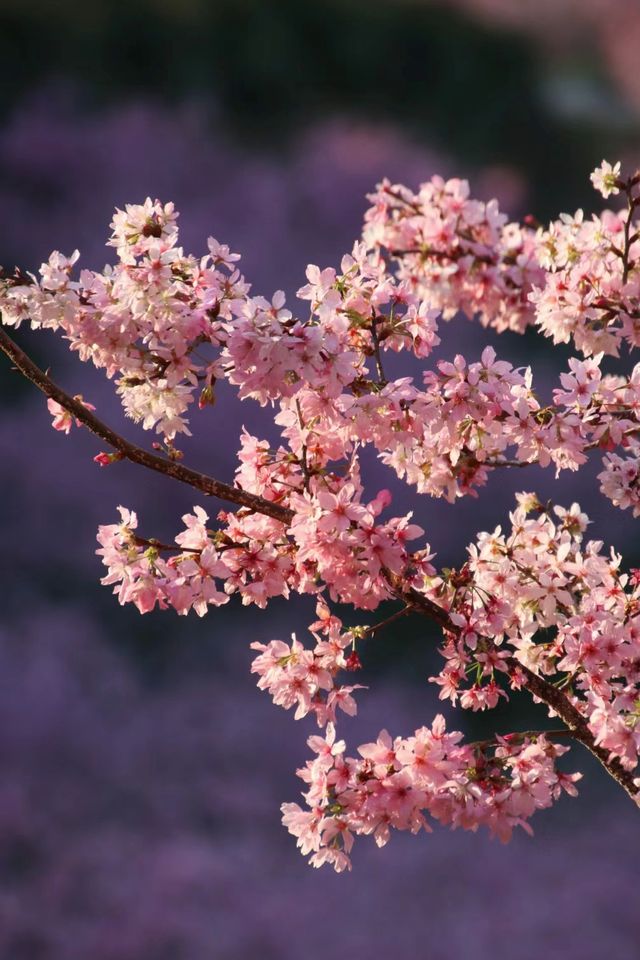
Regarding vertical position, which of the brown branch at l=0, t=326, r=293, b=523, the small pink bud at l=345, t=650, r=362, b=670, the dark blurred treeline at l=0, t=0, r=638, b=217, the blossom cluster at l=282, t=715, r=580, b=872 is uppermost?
the dark blurred treeline at l=0, t=0, r=638, b=217

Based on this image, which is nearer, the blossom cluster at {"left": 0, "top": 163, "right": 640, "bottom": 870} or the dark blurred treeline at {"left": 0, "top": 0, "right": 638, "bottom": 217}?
the blossom cluster at {"left": 0, "top": 163, "right": 640, "bottom": 870}

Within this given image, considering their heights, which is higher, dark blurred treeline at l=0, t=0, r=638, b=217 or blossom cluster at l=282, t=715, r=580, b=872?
dark blurred treeline at l=0, t=0, r=638, b=217

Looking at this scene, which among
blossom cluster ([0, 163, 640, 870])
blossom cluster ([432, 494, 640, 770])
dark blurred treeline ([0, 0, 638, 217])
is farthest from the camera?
dark blurred treeline ([0, 0, 638, 217])

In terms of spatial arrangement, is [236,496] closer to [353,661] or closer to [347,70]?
[353,661]

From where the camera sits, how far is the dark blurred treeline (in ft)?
16.9

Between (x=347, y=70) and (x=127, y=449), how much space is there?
3.79 m

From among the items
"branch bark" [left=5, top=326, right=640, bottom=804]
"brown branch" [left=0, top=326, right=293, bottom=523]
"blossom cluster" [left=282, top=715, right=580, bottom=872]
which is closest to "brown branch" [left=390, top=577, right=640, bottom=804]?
"branch bark" [left=5, top=326, right=640, bottom=804]

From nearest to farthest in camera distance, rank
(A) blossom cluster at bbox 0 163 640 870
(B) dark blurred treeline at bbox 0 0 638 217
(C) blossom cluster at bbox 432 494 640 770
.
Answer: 1. (A) blossom cluster at bbox 0 163 640 870
2. (C) blossom cluster at bbox 432 494 640 770
3. (B) dark blurred treeline at bbox 0 0 638 217

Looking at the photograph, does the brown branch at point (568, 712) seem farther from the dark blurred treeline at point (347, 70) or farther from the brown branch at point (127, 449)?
the dark blurred treeline at point (347, 70)

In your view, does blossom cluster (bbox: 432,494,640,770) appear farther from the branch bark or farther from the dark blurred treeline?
the dark blurred treeline

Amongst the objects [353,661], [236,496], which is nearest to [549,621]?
[353,661]

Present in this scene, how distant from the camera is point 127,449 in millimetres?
2027

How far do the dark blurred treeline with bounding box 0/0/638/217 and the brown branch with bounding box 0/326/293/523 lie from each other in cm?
339

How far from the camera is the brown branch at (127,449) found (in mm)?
2002
